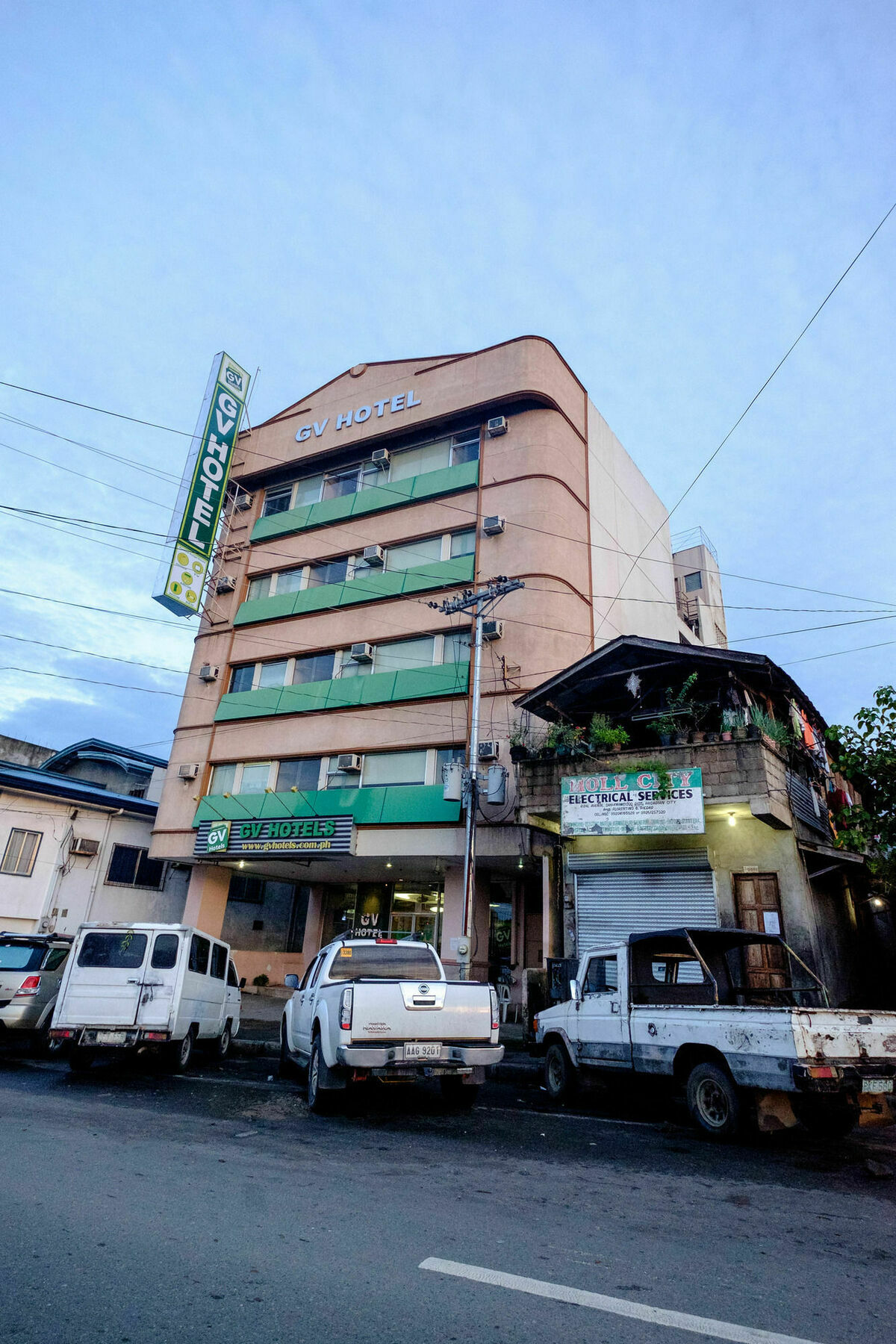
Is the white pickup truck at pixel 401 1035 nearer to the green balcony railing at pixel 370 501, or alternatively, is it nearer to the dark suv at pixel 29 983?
the dark suv at pixel 29 983

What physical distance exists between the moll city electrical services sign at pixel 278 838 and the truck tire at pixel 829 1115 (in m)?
14.7

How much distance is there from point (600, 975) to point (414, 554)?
17083 millimetres

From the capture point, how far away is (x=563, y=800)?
1583 centimetres

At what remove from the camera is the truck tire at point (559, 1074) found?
927cm

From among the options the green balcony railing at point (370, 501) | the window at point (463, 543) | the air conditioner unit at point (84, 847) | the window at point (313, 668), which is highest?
the green balcony railing at point (370, 501)

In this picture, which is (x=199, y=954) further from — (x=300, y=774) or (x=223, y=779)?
(x=223, y=779)

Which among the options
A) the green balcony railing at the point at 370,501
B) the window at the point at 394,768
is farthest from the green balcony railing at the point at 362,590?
the window at the point at 394,768

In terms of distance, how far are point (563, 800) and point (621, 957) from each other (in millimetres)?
6944

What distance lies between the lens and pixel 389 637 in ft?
76.5

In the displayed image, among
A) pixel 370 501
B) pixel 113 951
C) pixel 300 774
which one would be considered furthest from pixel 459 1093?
pixel 370 501

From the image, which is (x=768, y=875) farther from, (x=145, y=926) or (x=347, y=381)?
(x=347, y=381)

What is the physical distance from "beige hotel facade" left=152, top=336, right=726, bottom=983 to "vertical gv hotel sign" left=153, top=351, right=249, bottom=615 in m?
1.89

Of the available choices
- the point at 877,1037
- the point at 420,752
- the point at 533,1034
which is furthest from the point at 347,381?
the point at 877,1037

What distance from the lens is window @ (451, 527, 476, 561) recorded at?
23375mm
